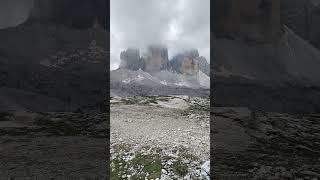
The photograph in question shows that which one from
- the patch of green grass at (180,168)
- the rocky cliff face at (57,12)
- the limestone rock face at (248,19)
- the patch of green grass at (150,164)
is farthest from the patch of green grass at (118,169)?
the limestone rock face at (248,19)

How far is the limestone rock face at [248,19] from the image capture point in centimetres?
1044

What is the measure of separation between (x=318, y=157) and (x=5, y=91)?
27.0 feet

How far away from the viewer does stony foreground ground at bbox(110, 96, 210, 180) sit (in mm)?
8227

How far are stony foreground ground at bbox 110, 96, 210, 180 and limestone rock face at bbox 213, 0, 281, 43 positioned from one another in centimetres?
316

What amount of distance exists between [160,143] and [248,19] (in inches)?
191

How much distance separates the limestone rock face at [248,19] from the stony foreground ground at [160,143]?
3162 mm

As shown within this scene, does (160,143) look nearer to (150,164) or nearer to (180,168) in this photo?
(150,164)

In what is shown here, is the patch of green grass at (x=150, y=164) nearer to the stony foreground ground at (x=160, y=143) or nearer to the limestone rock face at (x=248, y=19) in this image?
the stony foreground ground at (x=160, y=143)

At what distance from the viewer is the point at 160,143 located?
30.9 ft

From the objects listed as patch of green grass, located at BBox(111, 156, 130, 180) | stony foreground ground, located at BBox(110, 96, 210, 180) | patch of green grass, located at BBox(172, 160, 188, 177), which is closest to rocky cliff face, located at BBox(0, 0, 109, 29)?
stony foreground ground, located at BBox(110, 96, 210, 180)

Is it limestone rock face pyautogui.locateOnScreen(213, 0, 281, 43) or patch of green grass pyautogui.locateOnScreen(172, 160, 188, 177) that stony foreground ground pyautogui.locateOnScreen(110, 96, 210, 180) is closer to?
patch of green grass pyautogui.locateOnScreen(172, 160, 188, 177)

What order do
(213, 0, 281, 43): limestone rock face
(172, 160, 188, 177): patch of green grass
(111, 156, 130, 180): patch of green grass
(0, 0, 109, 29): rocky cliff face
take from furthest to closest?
(213, 0, 281, 43): limestone rock face
(0, 0, 109, 29): rocky cliff face
(111, 156, 130, 180): patch of green grass
(172, 160, 188, 177): patch of green grass

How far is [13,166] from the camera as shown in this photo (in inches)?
309

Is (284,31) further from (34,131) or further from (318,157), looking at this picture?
(34,131)
